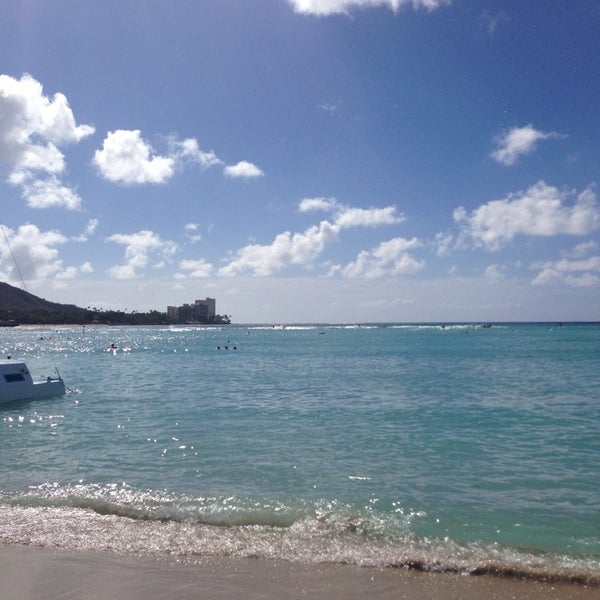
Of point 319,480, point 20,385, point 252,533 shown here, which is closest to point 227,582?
point 252,533

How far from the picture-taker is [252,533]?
8.82 metres

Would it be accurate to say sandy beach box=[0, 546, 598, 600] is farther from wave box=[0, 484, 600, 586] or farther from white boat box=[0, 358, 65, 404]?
white boat box=[0, 358, 65, 404]

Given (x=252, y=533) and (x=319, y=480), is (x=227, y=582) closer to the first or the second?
(x=252, y=533)

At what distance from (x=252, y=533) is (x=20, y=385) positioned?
2180cm

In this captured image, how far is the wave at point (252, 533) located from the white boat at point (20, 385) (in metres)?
16.7

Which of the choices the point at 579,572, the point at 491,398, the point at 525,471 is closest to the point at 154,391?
the point at 491,398

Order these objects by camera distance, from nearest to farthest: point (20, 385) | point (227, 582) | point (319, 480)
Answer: point (227, 582) → point (319, 480) → point (20, 385)

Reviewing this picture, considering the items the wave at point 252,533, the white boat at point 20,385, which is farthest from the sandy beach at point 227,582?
the white boat at point 20,385

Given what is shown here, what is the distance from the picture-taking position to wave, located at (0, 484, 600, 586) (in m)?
7.64

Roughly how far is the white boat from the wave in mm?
16723

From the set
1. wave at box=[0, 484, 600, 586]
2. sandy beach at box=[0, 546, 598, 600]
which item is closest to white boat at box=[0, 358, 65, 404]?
wave at box=[0, 484, 600, 586]

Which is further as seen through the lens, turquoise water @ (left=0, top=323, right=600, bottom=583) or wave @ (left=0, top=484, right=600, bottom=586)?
turquoise water @ (left=0, top=323, right=600, bottom=583)

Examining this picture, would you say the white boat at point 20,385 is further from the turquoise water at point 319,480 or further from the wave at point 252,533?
the wave at point 252,533

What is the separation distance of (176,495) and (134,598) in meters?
4.40
